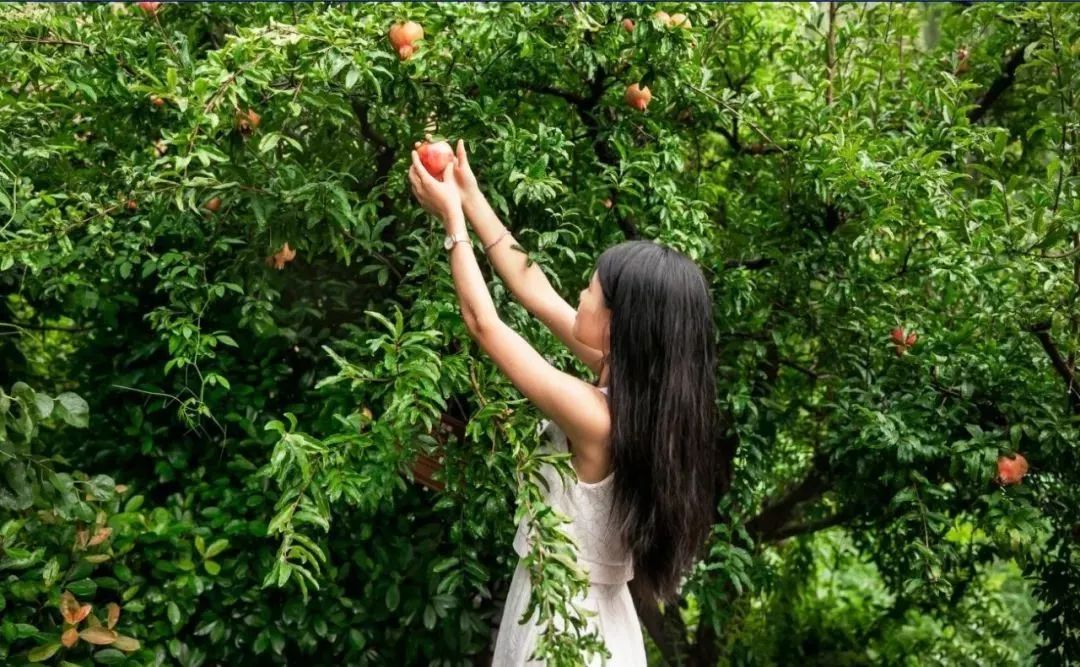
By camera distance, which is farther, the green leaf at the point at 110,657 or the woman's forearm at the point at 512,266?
the green leaf at the point at 110,657

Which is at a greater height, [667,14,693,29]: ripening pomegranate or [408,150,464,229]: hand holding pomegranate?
[667,14,693,29]: ripening pomegranate

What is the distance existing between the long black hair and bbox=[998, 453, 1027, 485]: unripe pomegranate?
34.0 inches

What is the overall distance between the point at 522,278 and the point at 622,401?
0.44 meters

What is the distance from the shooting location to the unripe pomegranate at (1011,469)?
2.49 m

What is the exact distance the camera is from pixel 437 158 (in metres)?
2.10

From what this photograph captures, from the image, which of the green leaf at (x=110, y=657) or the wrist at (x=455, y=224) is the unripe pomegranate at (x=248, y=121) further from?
the green leaf at (x=110, y=657)

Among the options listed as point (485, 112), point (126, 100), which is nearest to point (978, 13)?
point (485, 112)

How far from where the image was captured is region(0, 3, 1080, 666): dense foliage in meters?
2.28

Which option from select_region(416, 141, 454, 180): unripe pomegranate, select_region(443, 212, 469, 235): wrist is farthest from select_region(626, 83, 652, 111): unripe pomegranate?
select_region(443, 212, 469, 235): wrist

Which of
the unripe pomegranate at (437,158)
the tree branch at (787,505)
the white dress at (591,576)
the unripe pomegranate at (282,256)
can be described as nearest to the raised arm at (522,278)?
the unripe pomegranate at (437,158)

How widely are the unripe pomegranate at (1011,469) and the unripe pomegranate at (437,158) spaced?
4.66 feet

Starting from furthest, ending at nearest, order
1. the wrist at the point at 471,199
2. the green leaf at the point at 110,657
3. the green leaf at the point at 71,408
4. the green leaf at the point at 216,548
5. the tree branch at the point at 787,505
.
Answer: the tree branch at the point at 787,505, the green leaf at the point at 216,548, the green leaf at the point at 110,657, the green leaf at the point at 71,408, the wrist at the point at 471,199

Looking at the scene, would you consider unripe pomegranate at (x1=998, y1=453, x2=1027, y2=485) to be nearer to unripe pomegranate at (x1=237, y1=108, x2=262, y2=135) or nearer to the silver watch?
the silver watch

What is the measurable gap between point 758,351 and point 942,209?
57 centimetres
